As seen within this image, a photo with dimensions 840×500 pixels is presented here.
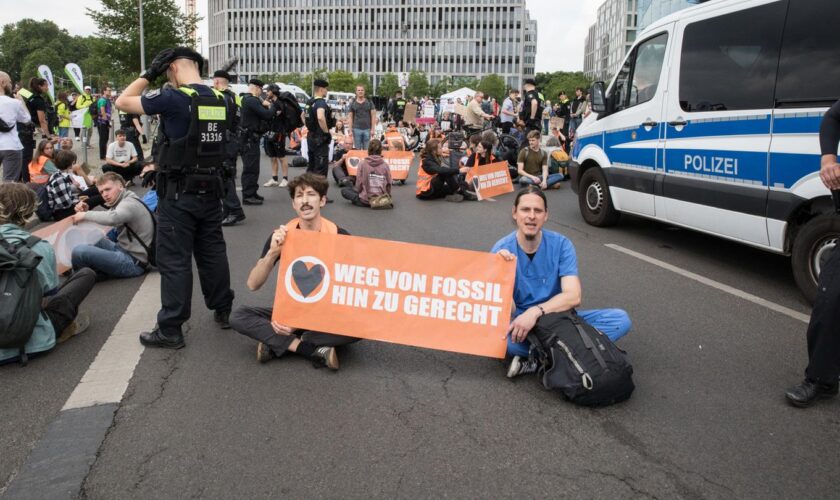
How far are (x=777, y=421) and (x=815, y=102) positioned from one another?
301 cm

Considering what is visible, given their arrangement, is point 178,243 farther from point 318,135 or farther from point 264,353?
point 318,135

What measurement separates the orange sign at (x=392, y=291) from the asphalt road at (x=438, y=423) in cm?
23

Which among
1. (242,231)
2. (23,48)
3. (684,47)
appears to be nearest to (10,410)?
(242,231)

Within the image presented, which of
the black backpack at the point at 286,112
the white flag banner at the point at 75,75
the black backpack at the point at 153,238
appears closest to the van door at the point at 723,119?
the black backpack at the point at 153,238

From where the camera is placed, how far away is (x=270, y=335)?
4.39m

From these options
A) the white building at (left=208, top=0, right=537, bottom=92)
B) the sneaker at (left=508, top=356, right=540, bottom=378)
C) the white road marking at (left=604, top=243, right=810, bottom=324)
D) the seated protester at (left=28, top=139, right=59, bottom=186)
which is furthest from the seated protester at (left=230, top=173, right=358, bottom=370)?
the white building at (left=208, top=0, right=537, bottom=92)

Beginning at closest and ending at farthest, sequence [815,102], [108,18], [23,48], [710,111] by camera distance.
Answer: [815,102] → [710,111] → [108,18] → [23,48]

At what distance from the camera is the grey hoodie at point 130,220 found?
6.18 metres

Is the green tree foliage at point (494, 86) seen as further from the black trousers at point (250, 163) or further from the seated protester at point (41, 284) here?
the seated protester at point (41, 284)

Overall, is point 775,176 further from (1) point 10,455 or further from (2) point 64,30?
(2) point 64,30

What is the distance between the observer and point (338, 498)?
2844 mm

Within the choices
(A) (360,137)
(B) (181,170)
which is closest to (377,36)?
(A) (360,137)

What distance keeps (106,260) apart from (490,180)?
8.05 m

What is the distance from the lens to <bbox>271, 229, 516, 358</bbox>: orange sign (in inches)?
170
